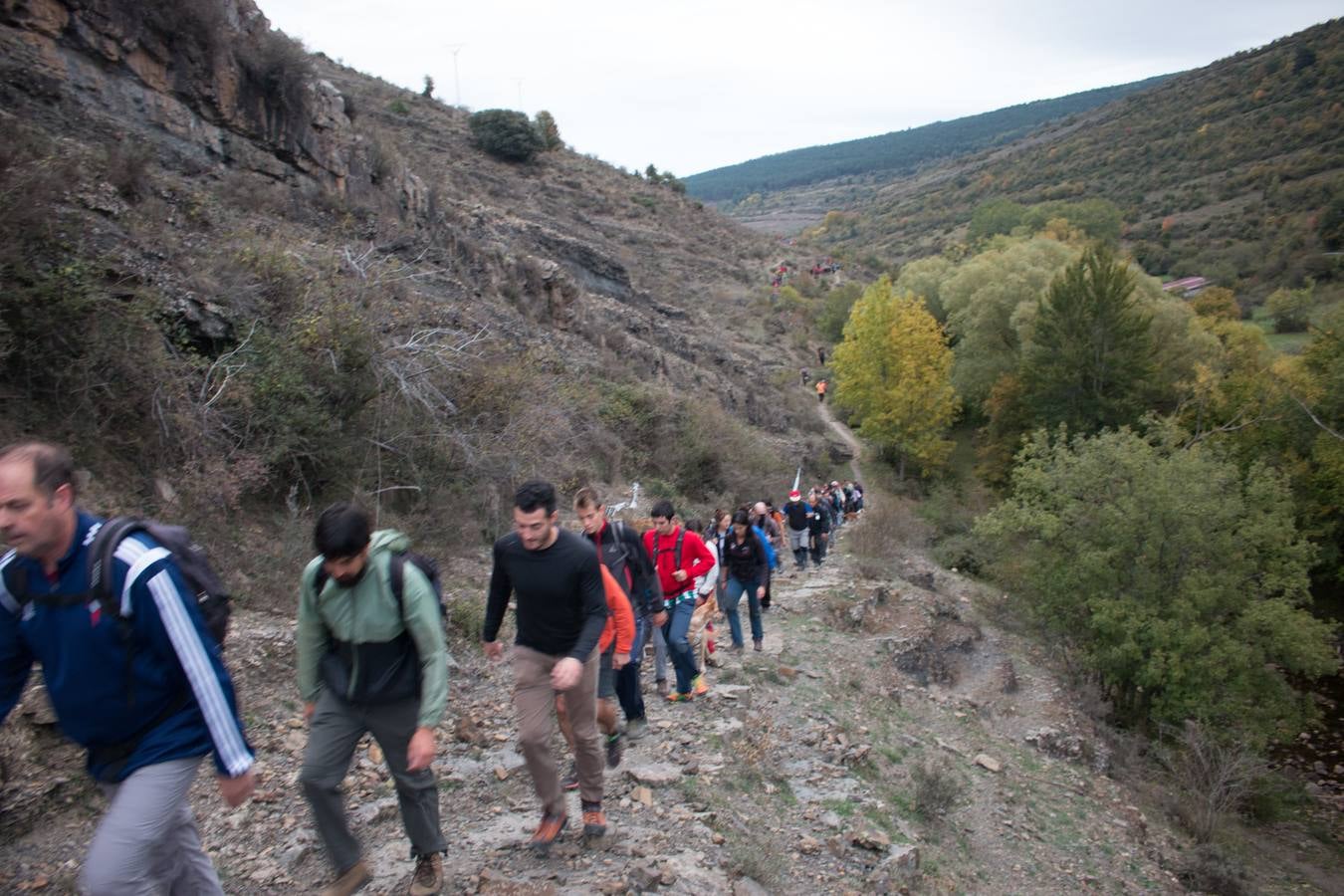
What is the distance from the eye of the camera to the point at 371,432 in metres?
10.1

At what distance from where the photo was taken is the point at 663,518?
7.08 metres

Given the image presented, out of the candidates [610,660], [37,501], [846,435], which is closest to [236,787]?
[37,501]

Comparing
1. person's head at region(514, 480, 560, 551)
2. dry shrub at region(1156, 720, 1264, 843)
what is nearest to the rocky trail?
dry shrub at region(1156, 720, 1264, 843)

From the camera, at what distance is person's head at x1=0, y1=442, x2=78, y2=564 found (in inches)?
96.0

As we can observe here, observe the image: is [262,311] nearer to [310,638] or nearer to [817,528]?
[310,638]

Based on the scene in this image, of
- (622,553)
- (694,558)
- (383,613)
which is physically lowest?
(694,558)

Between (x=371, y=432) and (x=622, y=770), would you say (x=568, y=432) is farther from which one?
(x=622, y=770)

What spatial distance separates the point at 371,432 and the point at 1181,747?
14665 millimetres

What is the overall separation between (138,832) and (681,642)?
16.8ft

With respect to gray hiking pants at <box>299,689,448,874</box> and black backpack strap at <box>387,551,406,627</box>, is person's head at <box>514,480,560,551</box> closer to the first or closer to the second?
black backpack strap at <box>387,551,406,627</box>

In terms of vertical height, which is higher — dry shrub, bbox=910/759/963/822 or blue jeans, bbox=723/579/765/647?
blue jeans, bbox=723/579/765/647

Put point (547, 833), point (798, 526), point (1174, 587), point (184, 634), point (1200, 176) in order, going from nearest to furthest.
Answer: point (184, 634) → point (547, 833) → point (1174, 587) → point (798, 526) → point (1200, 176)

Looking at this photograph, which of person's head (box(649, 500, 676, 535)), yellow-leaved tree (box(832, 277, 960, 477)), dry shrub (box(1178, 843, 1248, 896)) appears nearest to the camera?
person's head (box(649, 500, 676, 535))

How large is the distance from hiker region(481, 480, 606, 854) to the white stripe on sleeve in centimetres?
162
